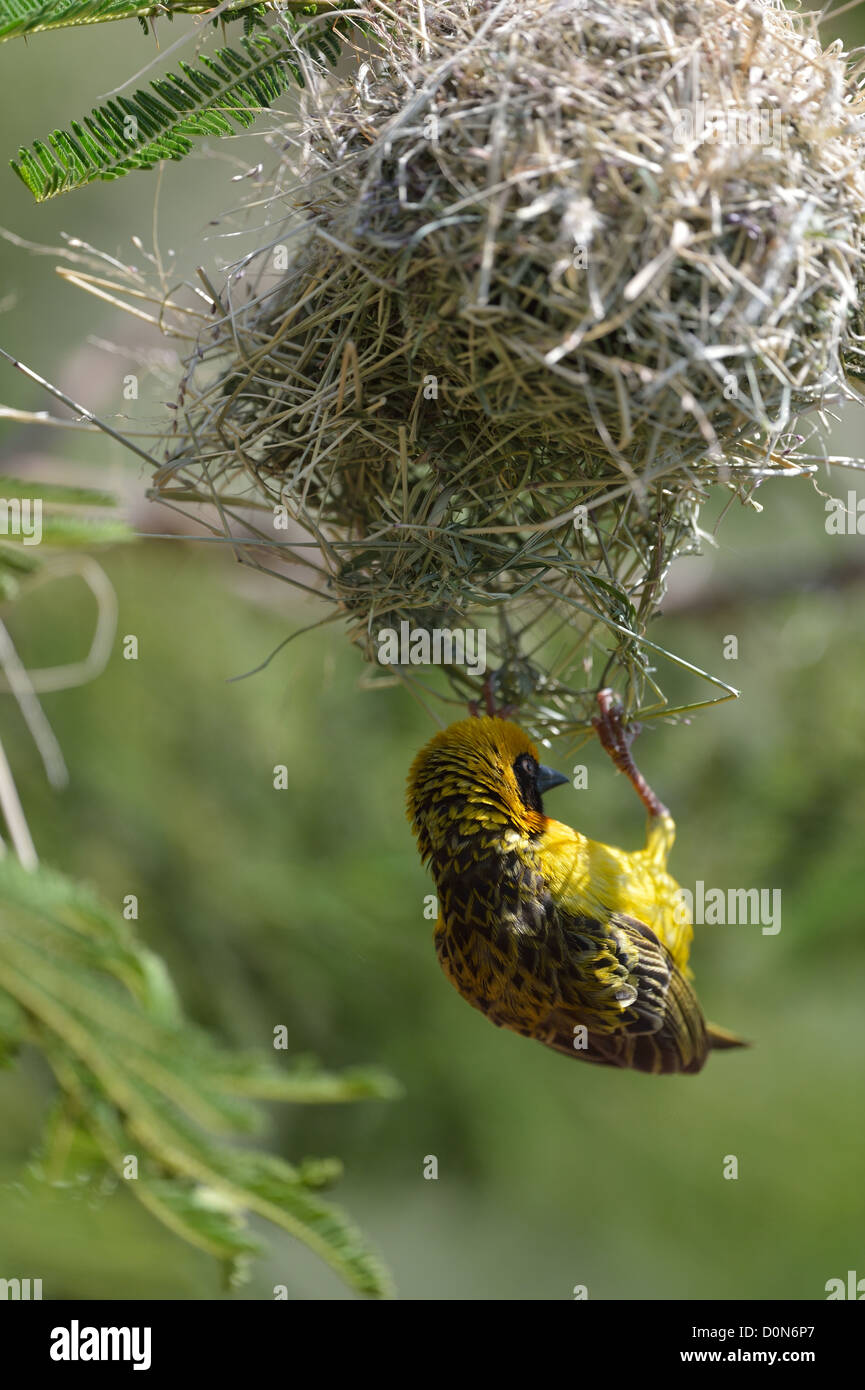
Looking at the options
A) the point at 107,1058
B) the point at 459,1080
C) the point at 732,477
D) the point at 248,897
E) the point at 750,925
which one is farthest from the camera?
the point at 459,1080

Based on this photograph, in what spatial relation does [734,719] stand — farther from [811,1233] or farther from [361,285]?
[811,1233]

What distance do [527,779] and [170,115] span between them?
1.53m

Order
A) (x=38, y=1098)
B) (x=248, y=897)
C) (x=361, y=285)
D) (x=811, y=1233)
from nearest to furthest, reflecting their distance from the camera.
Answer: (x=361, y=285) → (x=38, y=1098) → (x=248, y=897) → (x=811, y=1233)

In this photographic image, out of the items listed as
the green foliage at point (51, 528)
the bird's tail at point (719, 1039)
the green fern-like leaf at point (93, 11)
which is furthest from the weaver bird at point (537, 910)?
the green fern-like leaf at point (93, 11)

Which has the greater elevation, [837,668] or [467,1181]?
[837,668]

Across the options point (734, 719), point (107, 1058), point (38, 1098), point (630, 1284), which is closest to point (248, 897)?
point (38, 1098)

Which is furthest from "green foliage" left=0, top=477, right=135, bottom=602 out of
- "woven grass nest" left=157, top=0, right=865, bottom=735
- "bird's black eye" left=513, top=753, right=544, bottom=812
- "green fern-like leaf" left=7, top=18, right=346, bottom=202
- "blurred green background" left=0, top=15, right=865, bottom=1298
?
"blurred green background" left=0, top=15, right=865, bottom=1298

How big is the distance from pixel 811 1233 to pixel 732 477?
6.25m

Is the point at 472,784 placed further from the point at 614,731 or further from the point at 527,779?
the point at 614,731

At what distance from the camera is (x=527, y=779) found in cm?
254

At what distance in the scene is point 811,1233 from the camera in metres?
6.78

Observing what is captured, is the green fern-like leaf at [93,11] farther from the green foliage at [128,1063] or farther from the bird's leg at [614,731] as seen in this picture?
the bird's leg at [614,731]

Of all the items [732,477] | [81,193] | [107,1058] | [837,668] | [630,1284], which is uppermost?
[81,193]

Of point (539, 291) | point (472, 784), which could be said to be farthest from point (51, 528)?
point (539, 291)
